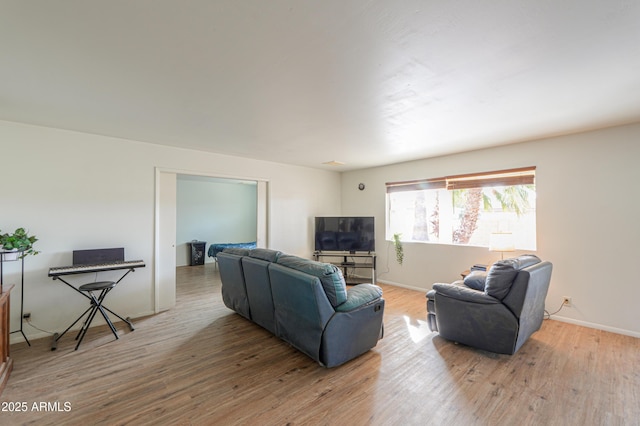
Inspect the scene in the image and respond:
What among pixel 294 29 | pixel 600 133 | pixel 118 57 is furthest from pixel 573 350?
pixel 118 57

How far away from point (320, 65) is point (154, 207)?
126 inches

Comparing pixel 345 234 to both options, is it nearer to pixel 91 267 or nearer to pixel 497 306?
pixel 497 306

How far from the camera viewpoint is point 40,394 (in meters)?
2.09

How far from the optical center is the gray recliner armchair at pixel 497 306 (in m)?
2.51

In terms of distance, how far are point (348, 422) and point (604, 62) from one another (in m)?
2.92

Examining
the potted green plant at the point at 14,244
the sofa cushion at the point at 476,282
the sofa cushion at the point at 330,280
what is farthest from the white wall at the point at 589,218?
the potted green plant at the point at 14,244

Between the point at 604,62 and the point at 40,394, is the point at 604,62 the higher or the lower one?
the higher one

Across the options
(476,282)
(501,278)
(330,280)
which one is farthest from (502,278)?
(330,280)

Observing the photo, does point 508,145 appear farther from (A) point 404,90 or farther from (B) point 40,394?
(B) point 40,394

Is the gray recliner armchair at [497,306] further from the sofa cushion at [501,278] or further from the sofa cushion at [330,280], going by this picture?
the sofa cushion at [330,280]

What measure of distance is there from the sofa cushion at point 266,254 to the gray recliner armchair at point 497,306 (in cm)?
178

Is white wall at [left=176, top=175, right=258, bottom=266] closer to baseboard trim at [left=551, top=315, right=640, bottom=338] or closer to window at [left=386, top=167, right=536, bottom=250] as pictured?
window at [left=386, top=167, right=536, bottom=250]

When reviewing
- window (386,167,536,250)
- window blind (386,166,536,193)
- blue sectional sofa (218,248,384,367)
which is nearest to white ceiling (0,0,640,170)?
window blind (386,166,536,193)

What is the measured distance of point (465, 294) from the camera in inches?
108
